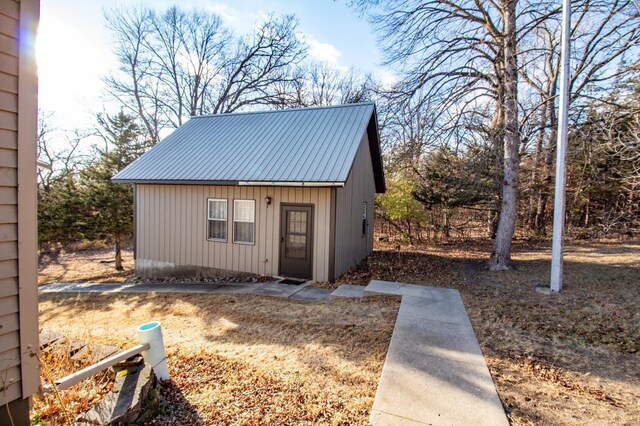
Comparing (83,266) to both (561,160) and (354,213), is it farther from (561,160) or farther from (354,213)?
(561,160)

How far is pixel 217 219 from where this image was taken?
9.61 m

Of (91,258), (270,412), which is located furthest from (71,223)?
(270,412)

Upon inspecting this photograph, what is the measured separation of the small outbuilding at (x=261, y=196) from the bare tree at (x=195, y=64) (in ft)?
42.0

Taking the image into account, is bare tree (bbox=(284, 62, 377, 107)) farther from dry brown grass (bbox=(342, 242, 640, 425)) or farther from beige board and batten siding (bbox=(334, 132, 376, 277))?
dry brown grass (bbox=(342, 242, 640, 425))

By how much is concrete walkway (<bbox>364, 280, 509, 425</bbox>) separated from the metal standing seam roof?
152 inches

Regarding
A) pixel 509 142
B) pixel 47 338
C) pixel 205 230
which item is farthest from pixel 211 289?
pixel 509 142

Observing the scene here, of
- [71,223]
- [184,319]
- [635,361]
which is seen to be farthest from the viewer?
[71,223]

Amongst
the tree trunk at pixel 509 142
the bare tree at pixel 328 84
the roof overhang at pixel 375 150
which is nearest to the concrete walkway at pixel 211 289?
the tree trunk at pixel 509 142

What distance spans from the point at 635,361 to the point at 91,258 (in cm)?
2056

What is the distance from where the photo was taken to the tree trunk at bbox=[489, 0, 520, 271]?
28.2 ft

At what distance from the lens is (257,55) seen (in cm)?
2286

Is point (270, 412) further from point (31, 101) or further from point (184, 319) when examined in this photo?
point (184, 319)

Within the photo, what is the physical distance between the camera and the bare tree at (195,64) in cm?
2206

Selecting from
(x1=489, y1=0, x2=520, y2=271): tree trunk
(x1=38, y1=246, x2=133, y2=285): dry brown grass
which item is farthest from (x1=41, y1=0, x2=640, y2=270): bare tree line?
(x1=38, y1=246, x2=133, y2=285): dry brown grass
